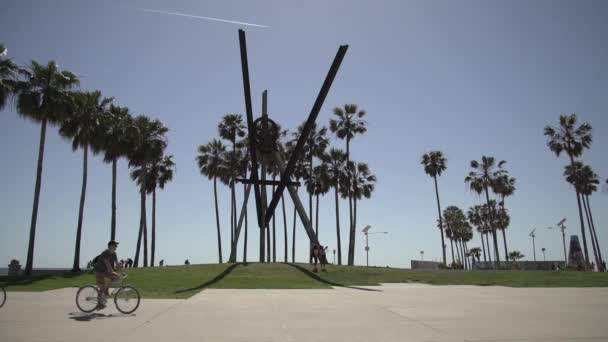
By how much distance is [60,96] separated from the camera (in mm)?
29594

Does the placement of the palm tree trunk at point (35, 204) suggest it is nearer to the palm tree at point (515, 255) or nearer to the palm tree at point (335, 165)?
the palm tree at point (335, 165)

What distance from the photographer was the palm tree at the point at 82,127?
3158 cm

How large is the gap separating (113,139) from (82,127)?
3.11 m

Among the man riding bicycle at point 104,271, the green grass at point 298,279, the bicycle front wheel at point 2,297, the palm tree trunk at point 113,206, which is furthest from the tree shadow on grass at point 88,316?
the palm tree trunk at point 113,206

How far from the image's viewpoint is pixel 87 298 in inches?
376

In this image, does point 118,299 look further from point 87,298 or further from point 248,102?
point 248,102

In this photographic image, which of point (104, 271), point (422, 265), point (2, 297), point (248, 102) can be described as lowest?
point (422, 265)

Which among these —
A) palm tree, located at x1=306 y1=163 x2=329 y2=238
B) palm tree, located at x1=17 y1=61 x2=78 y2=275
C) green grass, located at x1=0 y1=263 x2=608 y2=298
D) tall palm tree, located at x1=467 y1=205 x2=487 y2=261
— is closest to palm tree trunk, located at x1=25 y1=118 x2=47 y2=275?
palm tree, located at x1=17 y1=61 x2=78 y2=275

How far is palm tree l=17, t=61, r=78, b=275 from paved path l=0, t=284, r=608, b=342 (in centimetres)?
2163

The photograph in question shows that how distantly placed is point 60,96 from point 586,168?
2542 inches

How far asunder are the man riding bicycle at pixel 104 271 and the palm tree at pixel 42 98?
22.4m

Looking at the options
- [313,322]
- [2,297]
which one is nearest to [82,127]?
[2,297]

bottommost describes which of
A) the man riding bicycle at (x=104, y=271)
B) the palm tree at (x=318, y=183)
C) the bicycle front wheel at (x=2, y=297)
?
the bicycle front wheel at (x=2, y=297)

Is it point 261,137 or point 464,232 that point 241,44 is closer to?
point 261,137
